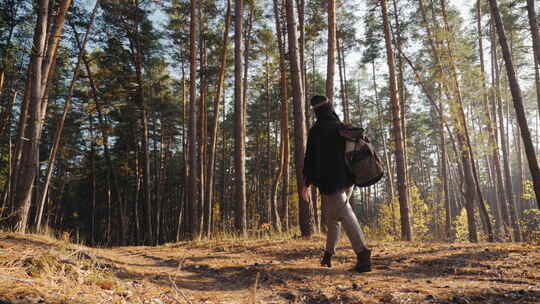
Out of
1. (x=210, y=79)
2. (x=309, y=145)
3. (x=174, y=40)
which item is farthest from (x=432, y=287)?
(x=174, y=40)

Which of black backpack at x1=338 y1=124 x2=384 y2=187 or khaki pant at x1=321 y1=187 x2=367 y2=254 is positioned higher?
black backpack at x1=338 y1=124 x2=384 y2=187

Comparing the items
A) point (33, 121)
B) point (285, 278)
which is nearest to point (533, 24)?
point (285, 278)

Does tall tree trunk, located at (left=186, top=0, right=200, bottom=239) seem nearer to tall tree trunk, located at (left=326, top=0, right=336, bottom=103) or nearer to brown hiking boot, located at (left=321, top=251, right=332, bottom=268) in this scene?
tall tree trunk, located at (left=326, top=0, right=336, bottom=103)

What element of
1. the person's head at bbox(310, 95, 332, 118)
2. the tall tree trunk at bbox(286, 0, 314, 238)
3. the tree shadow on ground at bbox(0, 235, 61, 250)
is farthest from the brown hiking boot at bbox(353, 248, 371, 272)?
the tree shadow on ground at bbox(0, 235, 61, 250)

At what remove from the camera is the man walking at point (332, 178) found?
3.41 meters

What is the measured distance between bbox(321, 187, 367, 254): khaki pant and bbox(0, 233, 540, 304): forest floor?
0.34m

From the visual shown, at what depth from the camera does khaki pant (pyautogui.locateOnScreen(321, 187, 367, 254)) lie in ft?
11.1

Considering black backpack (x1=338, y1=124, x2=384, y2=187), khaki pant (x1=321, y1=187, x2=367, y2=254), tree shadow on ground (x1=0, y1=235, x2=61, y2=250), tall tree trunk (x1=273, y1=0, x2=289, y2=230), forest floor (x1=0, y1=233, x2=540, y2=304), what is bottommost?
forest floor (x1=0, y1=233, x2=540, y2=304)

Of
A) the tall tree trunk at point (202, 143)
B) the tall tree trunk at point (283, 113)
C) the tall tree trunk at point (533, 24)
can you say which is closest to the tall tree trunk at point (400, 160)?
the tall tree trunk at point (283, 113)

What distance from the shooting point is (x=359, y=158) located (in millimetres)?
3576

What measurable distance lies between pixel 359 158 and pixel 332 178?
1.36ft

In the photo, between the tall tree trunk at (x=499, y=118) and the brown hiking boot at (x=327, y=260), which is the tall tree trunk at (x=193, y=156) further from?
the tall tree trunk at (x=499, y=118)

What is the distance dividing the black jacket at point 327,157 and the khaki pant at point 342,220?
4.0 inches

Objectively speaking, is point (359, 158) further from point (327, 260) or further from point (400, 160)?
point (400, 160)
